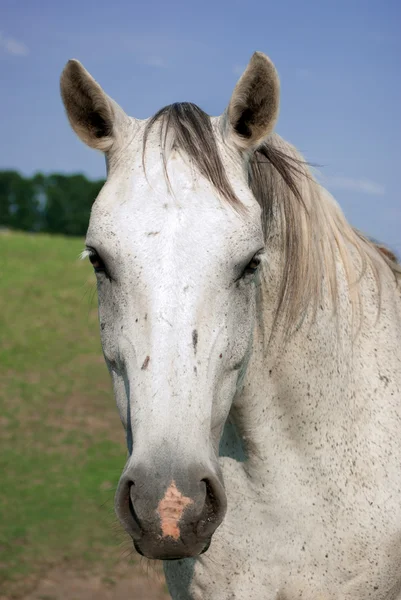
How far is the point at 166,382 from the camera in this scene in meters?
1.96

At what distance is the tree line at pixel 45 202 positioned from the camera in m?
48.0

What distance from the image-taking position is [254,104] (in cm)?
245

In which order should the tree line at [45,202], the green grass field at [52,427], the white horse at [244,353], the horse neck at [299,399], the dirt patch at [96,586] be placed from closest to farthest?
the white horse at [244,353], the horse neck at [299,399], the dirt patch at [96,586], the green grass field at [52,427], the tree line at [45,202]

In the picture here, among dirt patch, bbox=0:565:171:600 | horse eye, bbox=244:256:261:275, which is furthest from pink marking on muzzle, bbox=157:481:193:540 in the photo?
dirt patch, bbox=0:565:171:600

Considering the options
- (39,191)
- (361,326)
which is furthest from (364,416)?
(39,191)

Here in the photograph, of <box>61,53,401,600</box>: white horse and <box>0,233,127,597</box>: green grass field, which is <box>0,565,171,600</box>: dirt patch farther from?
<box>61,53,401,600</box>: white horse

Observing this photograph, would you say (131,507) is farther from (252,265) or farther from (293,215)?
(293,215)

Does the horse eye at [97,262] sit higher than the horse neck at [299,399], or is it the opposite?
the horse eye at [97,262]

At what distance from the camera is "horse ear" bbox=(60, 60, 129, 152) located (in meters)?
2.44

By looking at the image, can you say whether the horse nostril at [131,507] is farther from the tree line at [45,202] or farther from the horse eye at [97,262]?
the tree line at [45,202]

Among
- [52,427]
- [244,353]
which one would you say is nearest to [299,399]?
[244,353]

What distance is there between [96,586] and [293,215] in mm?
4998

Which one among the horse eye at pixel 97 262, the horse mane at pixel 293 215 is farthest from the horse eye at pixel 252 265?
the horse eye at pixel 97 262

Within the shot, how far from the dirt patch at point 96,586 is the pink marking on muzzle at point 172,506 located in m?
4.52
